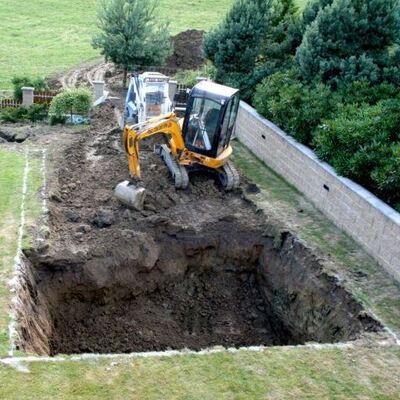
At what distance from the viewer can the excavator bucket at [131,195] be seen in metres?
13.7

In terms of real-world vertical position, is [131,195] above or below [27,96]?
above

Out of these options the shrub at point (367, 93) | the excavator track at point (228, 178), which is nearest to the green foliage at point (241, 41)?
the shrub at point (367, 93)

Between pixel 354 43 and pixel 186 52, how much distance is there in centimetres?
1362

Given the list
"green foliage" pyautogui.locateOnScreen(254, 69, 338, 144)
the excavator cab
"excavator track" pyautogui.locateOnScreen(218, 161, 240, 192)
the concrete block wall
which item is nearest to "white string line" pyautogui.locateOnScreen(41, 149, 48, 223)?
the excavator cab

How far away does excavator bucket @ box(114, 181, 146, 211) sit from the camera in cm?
1374

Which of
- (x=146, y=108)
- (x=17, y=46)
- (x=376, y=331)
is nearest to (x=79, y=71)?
(x=17, y=46)

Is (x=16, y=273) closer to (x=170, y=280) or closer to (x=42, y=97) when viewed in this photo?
(x=170, y=280)

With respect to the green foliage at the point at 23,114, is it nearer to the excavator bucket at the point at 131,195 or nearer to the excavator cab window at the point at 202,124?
the excavator cab window at the point at 202,124

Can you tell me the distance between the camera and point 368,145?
44.7 feet

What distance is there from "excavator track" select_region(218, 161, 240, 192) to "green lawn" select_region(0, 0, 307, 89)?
1345cm

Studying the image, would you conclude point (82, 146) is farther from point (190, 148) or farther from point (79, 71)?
point (79, 71)

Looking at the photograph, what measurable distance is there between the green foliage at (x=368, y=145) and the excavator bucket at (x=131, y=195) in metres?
4.75

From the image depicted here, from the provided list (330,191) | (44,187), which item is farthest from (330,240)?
(44,187)

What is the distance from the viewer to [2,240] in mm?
12133
